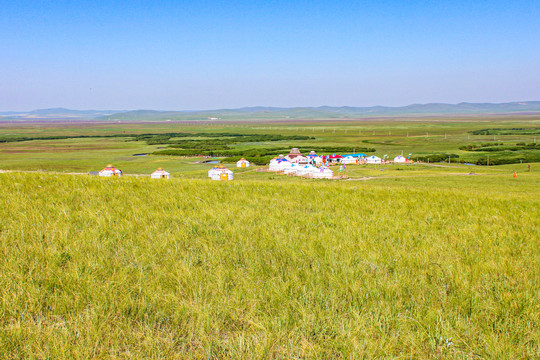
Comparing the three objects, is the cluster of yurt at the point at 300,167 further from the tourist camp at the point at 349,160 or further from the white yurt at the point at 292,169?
the tourist camp at the point at 349,160

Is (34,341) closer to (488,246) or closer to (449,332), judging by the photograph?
(449,332)

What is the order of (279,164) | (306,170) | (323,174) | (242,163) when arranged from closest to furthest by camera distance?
(323,174), (306,170), (279,164), (242,163)

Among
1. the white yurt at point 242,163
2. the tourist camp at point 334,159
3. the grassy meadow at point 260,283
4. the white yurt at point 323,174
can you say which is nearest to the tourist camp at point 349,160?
the tourist camp at point 334,159

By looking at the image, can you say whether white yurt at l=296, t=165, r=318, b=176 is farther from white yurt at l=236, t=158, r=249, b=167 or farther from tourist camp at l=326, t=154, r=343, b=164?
tourist camp at l=326, t=154, r=343, b=164

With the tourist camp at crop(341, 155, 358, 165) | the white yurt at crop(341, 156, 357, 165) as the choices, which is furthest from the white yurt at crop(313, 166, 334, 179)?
the white yurt at crop(341, 156, 357, 165)

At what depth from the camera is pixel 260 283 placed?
3859 mm

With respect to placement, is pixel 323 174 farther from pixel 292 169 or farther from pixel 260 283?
pixel 260 283

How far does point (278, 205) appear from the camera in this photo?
777 centimetres

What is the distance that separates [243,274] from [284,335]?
47.2 inches

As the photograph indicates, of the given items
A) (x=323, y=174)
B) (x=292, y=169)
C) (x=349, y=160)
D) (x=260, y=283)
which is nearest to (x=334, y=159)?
(x=349, y=160)

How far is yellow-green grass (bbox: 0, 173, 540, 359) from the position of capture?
2.84 metres

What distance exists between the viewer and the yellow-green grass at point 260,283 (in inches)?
112

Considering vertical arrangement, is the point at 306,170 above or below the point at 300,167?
below

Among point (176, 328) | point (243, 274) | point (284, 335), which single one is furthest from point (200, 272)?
point (284, 335)
